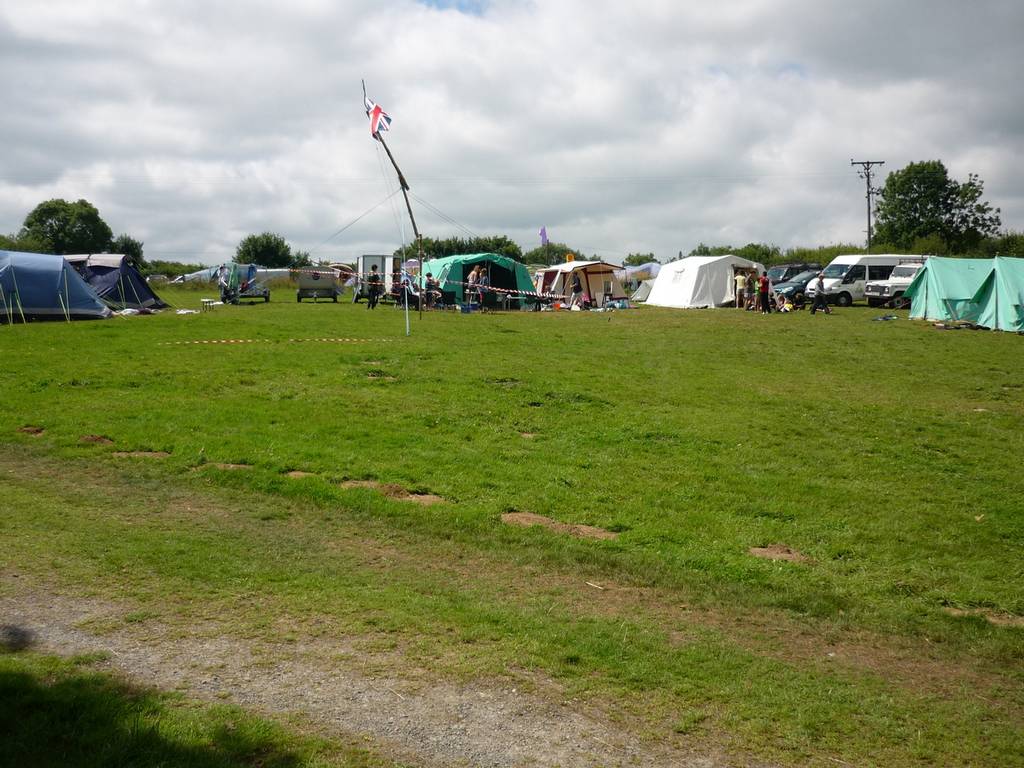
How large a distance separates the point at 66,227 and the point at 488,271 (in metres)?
77.5

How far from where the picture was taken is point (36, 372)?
1482 cm

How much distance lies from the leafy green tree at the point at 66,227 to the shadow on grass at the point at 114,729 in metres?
102

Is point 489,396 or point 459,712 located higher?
point 489,396

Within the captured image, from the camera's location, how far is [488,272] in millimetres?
38750

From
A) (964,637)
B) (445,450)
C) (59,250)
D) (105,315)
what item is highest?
(59,250)

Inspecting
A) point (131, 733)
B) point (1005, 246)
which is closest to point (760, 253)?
point (1005, 246)

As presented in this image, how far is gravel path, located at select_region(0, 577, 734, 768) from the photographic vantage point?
425 cm

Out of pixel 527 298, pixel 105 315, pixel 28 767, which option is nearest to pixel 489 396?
pixel 28 767

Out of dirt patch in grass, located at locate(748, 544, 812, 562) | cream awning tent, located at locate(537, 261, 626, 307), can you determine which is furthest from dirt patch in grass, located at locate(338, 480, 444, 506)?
cream awning tent, located at locate(537, 261, 626, 307)

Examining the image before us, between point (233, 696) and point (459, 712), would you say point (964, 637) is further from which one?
point (233, 696)

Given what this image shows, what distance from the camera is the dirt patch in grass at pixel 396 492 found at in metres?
8.80

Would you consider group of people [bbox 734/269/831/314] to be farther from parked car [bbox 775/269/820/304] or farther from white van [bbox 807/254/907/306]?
white van [bbox 807/254/907/306]

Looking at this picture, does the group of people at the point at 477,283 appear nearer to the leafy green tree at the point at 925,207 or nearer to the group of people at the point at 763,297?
the group of people at the point at 763,297

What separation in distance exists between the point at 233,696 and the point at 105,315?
2526cm
